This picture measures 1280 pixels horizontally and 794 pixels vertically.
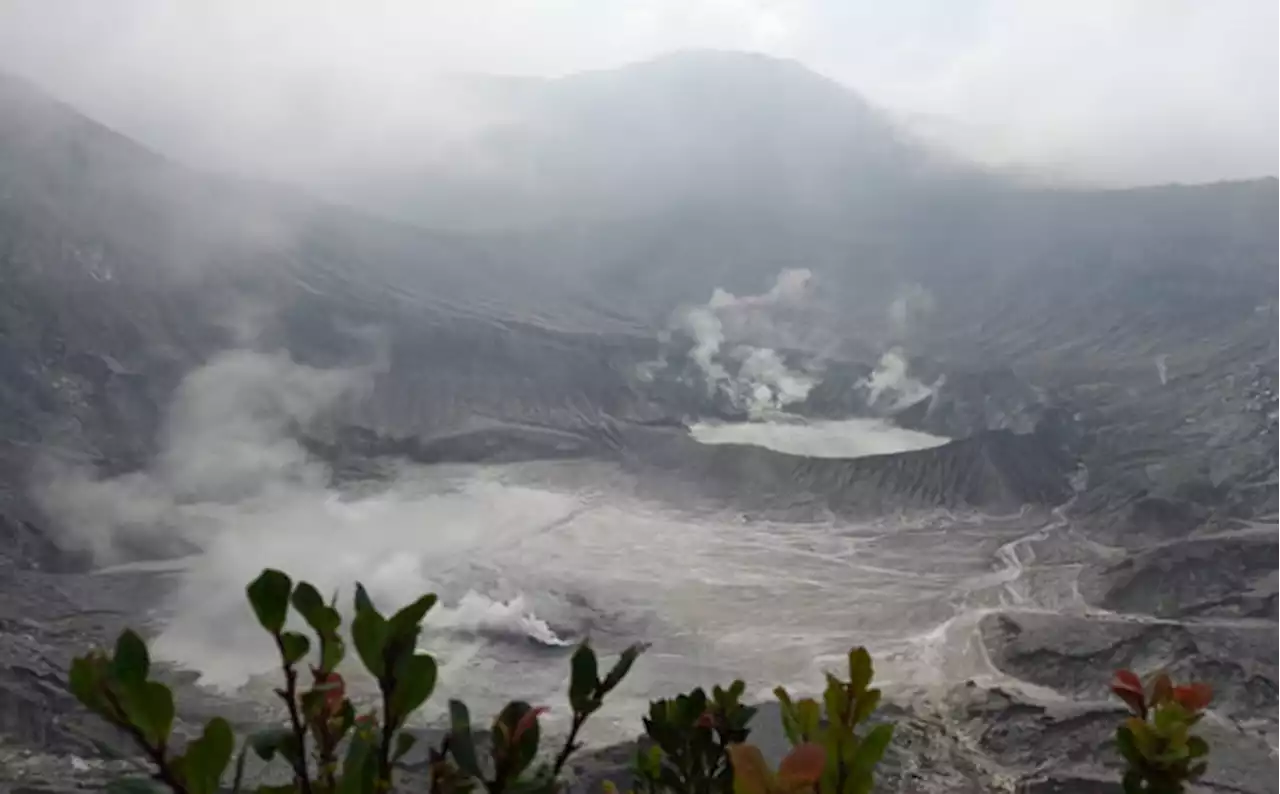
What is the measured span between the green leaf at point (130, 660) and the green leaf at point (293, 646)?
17 centimetres

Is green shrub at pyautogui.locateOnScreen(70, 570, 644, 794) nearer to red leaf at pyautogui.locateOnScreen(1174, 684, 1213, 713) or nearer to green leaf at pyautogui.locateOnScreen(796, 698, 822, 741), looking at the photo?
green leaf at pyautogui.locateOnScreen(796, 698, 822, 741)

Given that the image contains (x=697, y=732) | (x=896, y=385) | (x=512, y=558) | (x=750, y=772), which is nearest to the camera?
(x=750, y=772)

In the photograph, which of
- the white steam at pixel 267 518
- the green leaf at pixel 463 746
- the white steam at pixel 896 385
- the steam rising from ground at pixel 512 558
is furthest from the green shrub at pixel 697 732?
the white steam at pixel 896 385

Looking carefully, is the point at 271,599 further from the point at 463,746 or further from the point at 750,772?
the point at 750,772

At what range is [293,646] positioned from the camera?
3.53 ft

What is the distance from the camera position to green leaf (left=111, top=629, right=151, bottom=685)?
879 mm

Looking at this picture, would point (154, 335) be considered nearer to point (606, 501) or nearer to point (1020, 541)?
point (606, 501)

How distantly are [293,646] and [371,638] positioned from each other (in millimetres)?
168

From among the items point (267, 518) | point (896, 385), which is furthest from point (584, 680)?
point (896, 385)

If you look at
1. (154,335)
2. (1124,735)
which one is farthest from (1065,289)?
(1124,735)

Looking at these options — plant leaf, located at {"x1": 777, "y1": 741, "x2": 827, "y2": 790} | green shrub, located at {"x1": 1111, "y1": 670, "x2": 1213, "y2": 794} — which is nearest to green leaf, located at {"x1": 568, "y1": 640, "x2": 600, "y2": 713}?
plant leaf, located at {"x1": 777, "y1": 741, "x2": 827, "y2": 790}

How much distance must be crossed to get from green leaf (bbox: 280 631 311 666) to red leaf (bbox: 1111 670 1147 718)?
33.6 inches

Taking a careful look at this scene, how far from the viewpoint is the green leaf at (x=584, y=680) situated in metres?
1.15

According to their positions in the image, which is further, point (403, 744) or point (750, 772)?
point (403, 744)
